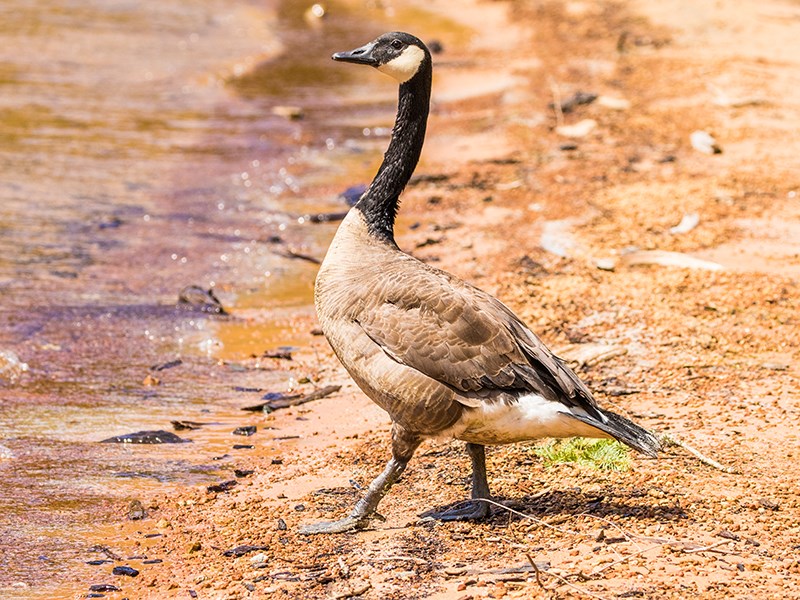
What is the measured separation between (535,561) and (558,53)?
1511cm

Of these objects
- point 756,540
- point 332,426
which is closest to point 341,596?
point 756,540

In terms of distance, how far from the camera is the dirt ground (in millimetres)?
4930

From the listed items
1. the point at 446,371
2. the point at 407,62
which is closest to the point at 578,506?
the point at 446,371

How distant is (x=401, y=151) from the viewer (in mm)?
6449

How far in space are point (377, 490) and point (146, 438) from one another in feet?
7.32

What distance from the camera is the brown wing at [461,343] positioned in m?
5.30

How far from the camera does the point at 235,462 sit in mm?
6688

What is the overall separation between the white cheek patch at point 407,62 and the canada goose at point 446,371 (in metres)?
1.27

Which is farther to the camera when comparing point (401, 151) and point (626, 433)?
point (401, 151)

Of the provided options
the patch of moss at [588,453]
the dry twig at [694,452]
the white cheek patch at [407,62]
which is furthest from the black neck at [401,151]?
the dry twig at [694,452]

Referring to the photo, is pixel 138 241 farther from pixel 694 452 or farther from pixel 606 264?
pixel 694 452

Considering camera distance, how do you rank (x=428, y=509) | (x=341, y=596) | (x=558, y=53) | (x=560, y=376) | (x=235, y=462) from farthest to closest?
(x=558, y=53) < (x=235, y=462) < (x=428, y=509) < (x=560, y=376) < (x=341, y=596)

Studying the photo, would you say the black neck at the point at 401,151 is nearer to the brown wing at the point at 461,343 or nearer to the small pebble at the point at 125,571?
the brown wing at the point at 461,343

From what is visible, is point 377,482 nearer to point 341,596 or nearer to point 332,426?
point 341,596
